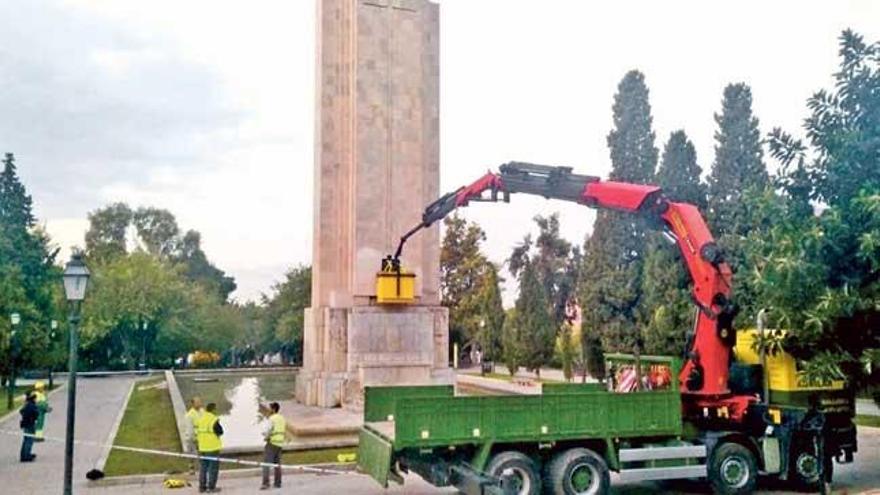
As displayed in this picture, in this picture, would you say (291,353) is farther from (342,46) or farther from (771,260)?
(771,260)

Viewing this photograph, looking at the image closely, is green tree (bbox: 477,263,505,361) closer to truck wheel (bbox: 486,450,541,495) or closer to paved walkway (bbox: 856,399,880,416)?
paved walkway (bbox: 856,399,880,416)

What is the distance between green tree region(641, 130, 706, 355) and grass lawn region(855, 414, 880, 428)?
6.23 meters

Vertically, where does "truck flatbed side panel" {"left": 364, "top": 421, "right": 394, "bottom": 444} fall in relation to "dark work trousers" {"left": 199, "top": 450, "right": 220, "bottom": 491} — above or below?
above

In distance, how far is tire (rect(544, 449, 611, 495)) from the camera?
11023 millimetres

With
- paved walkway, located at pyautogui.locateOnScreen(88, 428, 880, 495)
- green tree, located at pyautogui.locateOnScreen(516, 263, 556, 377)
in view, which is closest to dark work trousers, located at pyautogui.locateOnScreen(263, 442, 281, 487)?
paved walkway, located at pyautogui.locateOnScreen(88, 428, 880, 495)

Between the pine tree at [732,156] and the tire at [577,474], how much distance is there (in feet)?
68.0

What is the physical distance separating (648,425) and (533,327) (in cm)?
3177

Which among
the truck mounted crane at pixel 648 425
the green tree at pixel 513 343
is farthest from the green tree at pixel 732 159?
the truck mounted crane at pixel 648 425

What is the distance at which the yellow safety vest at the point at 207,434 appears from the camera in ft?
40.4

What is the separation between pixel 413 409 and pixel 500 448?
4.85ft

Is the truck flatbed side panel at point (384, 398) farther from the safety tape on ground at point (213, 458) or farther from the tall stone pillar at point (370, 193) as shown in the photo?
the tall stone pillar at point (370, 193)

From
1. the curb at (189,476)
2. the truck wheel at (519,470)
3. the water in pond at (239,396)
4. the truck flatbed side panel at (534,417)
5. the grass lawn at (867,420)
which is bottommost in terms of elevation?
the grass lawn at (867,420)

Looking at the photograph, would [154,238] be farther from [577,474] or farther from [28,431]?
[577,474]

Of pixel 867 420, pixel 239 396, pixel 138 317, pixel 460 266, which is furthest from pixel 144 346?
pixel 867 420
